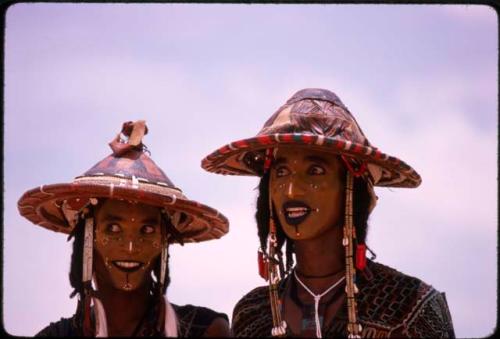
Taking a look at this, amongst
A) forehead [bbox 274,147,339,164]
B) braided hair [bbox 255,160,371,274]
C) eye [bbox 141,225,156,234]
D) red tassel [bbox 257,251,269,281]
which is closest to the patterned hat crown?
forehead [bbox 274,147,339,164]

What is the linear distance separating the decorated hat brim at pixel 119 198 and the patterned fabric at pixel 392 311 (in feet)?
2.83

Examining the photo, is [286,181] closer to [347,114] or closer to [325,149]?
[325,149]

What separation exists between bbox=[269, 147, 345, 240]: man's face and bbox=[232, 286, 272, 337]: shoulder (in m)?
0.68

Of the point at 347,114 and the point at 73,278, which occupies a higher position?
the point at 347,114

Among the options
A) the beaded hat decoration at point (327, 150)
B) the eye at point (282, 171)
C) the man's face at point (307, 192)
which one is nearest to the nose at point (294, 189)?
the man's face at point (307, 192)

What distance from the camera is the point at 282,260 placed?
22.1 feet

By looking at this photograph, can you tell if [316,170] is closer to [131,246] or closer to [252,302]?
[252,302]

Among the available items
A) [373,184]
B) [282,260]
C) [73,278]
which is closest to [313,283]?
[282,260]

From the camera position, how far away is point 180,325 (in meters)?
6.10

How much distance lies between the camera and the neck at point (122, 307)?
6.11 m

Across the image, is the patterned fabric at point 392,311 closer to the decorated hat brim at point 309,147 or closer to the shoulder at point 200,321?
the shoulder at point 200,321

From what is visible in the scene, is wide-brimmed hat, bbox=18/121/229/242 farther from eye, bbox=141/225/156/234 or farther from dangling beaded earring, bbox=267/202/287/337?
dangling beaded earring, bbox=267/202/287/337

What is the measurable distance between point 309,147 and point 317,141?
218 mm

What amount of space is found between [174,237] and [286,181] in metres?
1.02
